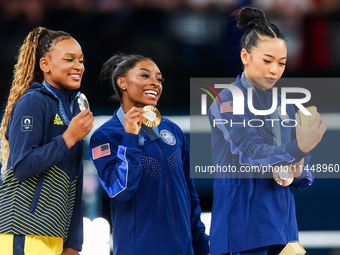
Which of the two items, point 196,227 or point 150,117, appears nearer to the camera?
point 150,117

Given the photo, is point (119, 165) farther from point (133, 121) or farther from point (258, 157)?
point (258, 157)

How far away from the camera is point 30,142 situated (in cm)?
199

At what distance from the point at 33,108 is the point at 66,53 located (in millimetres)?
327

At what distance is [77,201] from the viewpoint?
7.07 ft

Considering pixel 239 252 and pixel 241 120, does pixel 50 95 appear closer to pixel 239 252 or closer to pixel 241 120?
pixel 241 120

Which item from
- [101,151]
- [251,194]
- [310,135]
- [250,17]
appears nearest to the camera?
[310,135]

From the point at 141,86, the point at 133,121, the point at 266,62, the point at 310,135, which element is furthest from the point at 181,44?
the point at 310,135

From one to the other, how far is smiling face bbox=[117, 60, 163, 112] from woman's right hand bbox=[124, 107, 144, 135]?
199 mm

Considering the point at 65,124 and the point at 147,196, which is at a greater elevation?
the point at 65,124

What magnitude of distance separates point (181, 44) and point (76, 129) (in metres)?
1.93

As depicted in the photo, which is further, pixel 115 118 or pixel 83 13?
pixel 83 13

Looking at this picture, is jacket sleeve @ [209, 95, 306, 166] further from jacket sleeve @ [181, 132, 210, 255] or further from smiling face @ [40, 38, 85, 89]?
smiling face @ [40, 38, 85, 89]

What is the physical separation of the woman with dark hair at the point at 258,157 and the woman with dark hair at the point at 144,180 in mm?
174

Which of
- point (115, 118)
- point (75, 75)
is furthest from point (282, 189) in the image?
point (75, 75)
